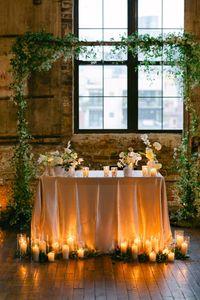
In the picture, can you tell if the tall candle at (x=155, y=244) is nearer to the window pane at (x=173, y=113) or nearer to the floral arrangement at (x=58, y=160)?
the floral arrangement at (x=58, y=160)

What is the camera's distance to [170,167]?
27.9 ft

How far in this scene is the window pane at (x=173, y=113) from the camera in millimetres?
9055

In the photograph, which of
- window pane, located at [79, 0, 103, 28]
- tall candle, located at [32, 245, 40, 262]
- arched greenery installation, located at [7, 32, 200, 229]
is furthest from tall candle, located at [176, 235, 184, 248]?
window pane, located at [79, 0, 103, 28]

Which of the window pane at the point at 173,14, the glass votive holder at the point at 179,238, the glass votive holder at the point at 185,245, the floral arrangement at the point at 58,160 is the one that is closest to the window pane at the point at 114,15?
the window pane at the point at 173,14

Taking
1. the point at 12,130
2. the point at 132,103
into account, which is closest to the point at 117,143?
the point at 132,103

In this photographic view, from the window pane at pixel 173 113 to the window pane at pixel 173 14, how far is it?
1.16 meters

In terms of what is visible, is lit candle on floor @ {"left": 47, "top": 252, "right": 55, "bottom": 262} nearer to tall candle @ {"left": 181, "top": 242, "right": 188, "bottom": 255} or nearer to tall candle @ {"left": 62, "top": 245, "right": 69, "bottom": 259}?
tall candle @ {"left": 62, "top": 245, "right": 69, "bottom": 259}

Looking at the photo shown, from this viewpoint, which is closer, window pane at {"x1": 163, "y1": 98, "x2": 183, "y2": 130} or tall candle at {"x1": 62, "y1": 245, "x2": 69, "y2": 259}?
tall candle at {"x1": 62, "y1": 245, "x2": 69, "y2": 259}

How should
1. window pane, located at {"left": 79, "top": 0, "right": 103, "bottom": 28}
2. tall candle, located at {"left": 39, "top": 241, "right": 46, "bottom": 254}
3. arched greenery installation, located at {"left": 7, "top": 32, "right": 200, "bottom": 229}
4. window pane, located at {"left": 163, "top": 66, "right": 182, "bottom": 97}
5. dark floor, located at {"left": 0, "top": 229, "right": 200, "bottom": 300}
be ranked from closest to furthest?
dark floor, located at {"left": 0, "top": 229, "right": 200, "bottom": 300} → tall candle, located at {"left": 39, "top": 241, "right": 46, "bottom": 254} → arched greenery installation, located at {"left": 7, "top": 32, "right": 200, "bottom": 229} → window pane, located at {"left": 163, "top": 66, "right": 182, "bottom": 97} → window pane, located at {"left": 79, "top": 0, "right": 103, "bottom": 28}

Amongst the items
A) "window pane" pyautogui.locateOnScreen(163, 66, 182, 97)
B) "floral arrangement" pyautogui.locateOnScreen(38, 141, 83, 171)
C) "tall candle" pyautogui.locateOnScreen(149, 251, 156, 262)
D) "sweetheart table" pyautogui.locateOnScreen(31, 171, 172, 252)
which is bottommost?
"tall candle" pyautogui.locateOnScreen(149, 251, 156, 262)

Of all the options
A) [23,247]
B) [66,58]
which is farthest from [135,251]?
[66,58]

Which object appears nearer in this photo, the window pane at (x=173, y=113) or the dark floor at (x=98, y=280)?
the dark floor at (x=98, y=280)

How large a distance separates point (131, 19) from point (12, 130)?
2516 mm

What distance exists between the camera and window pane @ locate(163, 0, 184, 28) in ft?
29.5
